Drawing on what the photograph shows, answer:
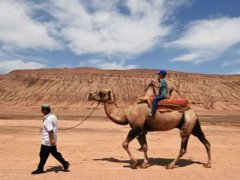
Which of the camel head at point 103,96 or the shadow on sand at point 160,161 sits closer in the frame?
the shadow on sand at point 160,161

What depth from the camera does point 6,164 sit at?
35.7 feet

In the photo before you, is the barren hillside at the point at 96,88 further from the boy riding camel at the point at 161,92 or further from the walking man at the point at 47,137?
the walking man at the point at 47,137

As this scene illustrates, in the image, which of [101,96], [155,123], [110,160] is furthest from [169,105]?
[110,160]

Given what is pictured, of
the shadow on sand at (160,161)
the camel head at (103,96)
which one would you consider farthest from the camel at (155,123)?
the camel head at (103,96)

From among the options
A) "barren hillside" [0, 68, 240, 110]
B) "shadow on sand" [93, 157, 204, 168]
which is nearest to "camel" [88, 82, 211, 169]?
"shadow on sand" [93, 157, 204, 168]

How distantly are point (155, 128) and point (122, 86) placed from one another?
251 feet

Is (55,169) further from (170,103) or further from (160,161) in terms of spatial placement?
(170,103)

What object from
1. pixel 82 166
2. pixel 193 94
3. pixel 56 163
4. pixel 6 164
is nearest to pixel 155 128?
pixel 82 166

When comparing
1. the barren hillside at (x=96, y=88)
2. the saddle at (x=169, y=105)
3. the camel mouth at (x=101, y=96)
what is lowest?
the saddle at (x=169, y=105)

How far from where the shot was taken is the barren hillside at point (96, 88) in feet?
251

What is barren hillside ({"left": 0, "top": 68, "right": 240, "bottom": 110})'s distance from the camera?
7662 centimetres

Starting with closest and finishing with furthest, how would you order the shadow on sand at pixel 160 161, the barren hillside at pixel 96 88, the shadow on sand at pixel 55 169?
the shadow on sand at pixel 55 169, the shadow on sand at pixel 160 161, the barren hillside at pixel 96 88

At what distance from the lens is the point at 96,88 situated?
86.3 meters

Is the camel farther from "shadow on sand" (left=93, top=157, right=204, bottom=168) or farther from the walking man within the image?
the walking man
